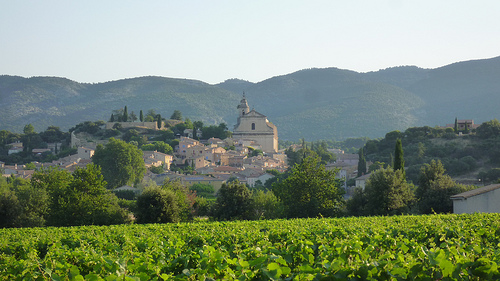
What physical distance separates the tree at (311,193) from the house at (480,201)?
7395 mm

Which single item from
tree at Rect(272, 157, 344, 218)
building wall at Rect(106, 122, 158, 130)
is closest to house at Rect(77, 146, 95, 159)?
building wall at Rect(106, 122, 158, 130)

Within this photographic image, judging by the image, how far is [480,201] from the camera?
3397 centimetres

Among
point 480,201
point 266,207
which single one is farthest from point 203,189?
point 480,201

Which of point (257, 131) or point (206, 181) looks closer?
point (206, 181)

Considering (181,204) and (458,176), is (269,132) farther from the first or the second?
(181,204)

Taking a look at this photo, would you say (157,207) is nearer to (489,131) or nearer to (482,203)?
(482,203)

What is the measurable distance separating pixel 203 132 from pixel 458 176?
6188 centimetres

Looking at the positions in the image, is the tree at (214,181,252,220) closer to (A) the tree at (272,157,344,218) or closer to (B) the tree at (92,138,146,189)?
(A) the tree at (272,157,344,218)

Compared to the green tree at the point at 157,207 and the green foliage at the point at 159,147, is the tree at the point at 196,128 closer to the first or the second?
the green foliage at the point at 159,147

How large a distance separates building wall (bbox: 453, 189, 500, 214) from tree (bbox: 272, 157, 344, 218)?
755 cm

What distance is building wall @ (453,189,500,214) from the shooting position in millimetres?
33688

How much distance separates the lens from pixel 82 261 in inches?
404

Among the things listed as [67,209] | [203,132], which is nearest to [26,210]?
[67,209]

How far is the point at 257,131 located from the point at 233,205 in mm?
82831
